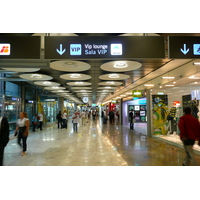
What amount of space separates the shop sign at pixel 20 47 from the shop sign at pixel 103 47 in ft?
0.94

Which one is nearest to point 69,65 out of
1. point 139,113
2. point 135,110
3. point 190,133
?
point 190,133

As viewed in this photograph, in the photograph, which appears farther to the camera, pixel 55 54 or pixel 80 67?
pixel 80 67

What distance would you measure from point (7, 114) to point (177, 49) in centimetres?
1215

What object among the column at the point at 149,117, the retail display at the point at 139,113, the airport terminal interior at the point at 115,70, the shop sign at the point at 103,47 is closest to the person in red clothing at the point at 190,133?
the airport terminal interior at the point at 115,70

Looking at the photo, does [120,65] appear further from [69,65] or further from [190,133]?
[190,133]

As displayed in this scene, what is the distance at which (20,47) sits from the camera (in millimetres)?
3760

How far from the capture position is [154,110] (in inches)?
443

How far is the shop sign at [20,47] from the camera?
12.3 ft

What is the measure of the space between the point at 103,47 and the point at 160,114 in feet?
28.2

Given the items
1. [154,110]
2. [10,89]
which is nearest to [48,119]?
[10,89]

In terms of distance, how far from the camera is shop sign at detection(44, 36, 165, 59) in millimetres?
3748

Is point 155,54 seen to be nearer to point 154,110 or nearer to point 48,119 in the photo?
point 154,110

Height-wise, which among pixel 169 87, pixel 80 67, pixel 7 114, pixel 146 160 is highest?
pixel 80 67

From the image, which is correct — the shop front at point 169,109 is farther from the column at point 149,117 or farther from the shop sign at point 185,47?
the shop sign at point 185,47
